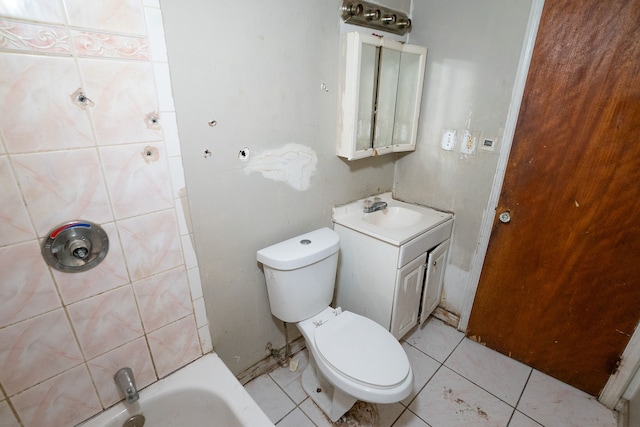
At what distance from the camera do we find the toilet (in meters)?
1.08

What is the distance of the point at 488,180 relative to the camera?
5.05 ft

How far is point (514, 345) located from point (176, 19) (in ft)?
7.23

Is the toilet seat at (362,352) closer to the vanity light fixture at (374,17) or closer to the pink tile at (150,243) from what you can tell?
the pink tile at (150,243)

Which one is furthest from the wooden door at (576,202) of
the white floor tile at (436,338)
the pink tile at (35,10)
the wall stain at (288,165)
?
the pink tile at (35,10)

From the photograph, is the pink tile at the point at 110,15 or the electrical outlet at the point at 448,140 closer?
the pink tile at the point at 110,15

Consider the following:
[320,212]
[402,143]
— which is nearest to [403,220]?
[402,143]

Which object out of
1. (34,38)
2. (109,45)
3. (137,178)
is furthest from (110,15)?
(137,178)

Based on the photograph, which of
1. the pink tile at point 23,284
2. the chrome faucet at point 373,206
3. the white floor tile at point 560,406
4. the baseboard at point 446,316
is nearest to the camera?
the pink tile at point 23,284

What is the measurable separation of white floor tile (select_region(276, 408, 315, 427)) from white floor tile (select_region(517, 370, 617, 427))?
1.03m

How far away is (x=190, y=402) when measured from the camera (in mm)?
1122

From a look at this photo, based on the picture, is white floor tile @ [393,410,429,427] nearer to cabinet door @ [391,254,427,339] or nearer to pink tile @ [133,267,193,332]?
cabinet door @ [391,254,427,339]

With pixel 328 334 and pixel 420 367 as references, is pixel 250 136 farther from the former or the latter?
pixel 420 367

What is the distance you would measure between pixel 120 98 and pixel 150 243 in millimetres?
463

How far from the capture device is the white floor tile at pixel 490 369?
149 centimetres
